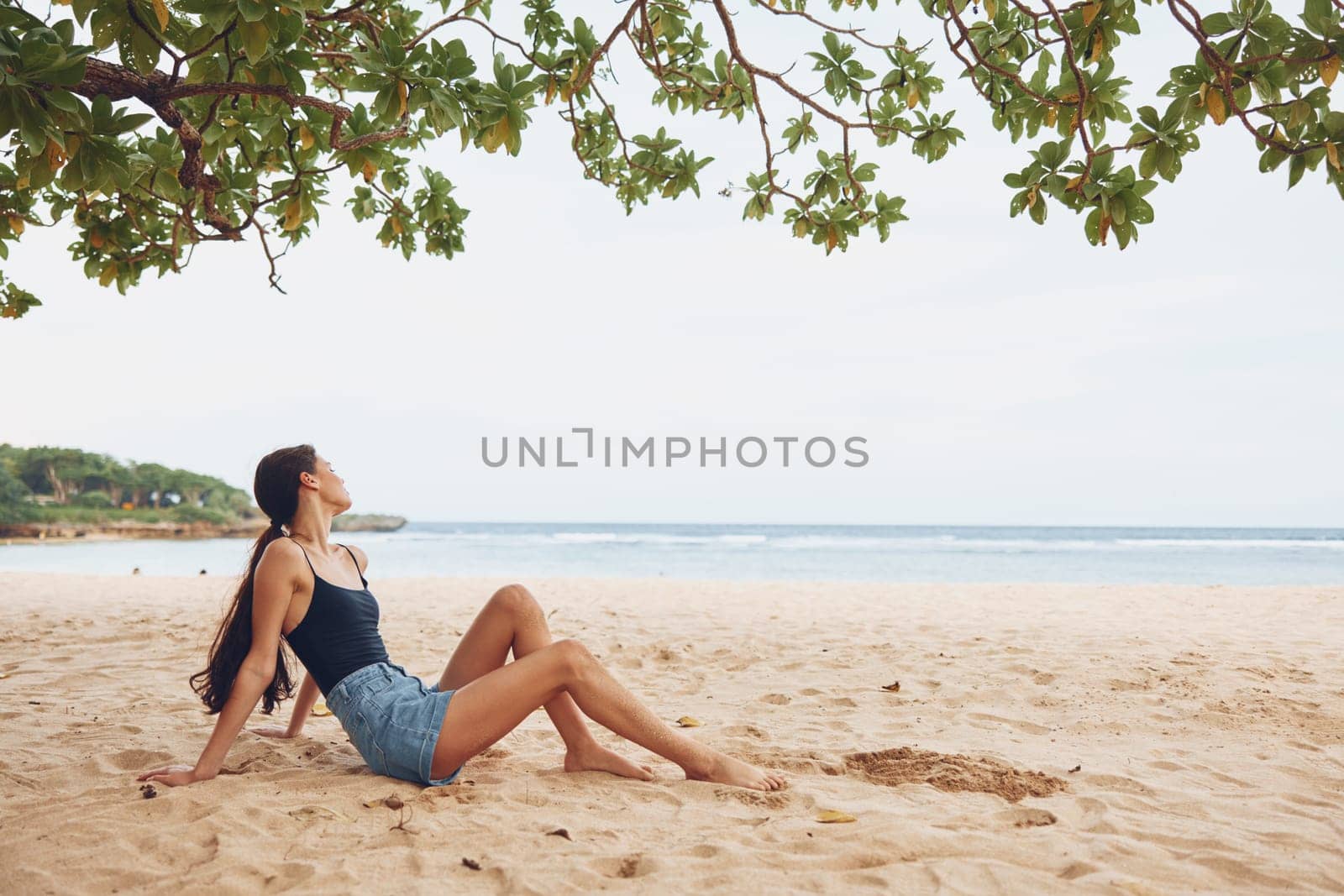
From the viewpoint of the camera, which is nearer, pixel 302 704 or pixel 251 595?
pixel 251 595

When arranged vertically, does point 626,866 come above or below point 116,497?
below

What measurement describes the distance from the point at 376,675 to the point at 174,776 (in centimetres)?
69

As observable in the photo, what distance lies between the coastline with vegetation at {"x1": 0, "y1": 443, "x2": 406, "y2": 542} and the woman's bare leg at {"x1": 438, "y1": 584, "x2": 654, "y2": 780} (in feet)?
118

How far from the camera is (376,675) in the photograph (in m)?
2.99

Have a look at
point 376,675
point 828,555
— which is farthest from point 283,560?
point 828,555

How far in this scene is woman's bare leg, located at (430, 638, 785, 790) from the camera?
9.24 feet

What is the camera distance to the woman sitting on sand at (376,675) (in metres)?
2.82

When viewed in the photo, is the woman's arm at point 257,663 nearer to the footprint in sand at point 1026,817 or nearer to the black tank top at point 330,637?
the black tank top at point 330,637

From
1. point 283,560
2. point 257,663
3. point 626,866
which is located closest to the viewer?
point 626,866

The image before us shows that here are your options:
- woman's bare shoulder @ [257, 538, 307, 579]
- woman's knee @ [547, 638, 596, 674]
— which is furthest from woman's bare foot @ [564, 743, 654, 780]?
woman's bare shoulder @ [257, 538, 307, 579]

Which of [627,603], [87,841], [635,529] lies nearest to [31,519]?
[635,529]

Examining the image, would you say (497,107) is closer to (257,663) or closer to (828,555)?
(257,663)

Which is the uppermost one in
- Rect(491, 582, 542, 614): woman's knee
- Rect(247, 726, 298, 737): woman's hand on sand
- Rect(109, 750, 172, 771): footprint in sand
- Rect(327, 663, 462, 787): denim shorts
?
Rect(491, 582, 542, 614): woman's knee

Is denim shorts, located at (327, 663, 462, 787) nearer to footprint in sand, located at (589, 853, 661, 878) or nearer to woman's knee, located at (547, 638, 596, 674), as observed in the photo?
woman's knee, located at (547, 638, 596, 674)
